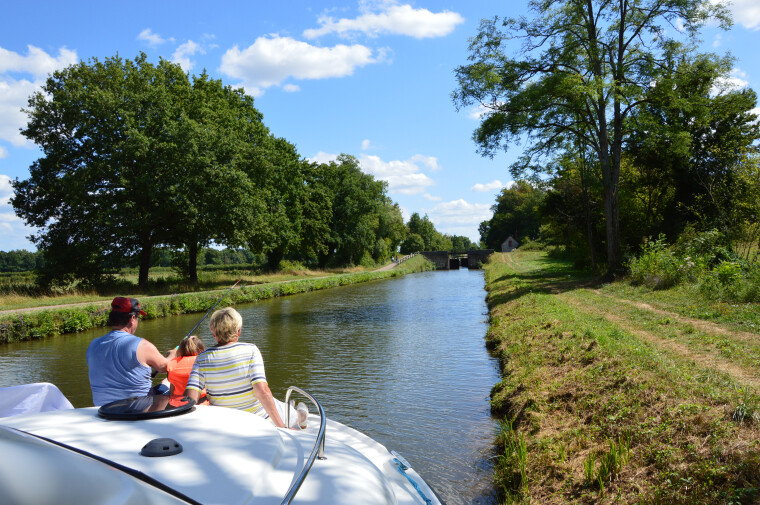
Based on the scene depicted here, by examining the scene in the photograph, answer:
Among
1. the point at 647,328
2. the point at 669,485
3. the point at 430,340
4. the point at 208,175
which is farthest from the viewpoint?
the point at 208,175

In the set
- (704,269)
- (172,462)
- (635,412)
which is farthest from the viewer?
(704,269)

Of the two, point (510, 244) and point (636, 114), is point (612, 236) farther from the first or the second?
point (510, 244)

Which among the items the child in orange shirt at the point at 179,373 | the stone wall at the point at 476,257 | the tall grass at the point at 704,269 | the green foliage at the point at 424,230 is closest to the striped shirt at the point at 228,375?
the child in orange shirt at the point at 179,373

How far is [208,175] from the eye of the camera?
1087 inches

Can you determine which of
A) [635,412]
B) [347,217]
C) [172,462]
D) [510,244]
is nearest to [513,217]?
[510,244]

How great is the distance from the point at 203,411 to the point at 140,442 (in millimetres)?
472

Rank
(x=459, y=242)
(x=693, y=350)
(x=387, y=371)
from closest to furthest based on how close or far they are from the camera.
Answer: (x=693, y=350)
(x=387, y=371)
(x=459, y=242)

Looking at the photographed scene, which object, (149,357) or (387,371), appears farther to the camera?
(387,371)

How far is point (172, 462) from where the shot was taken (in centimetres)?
202

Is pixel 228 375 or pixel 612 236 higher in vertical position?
pixel 612 236

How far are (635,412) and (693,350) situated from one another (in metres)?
2.72

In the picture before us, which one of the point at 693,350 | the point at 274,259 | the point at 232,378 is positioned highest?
the point at 274,259

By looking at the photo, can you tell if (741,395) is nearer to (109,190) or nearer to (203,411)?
(203,411)

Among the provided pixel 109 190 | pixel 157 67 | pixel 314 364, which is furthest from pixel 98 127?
pixel 314 364
